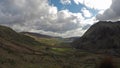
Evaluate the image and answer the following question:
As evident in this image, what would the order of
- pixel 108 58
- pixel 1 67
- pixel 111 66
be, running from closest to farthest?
1. pixel 111 66
2. pixel 108 58
3. pixel 1 67

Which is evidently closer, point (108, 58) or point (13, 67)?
point (108, 58)

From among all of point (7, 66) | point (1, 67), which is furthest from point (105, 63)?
point (7, 66)

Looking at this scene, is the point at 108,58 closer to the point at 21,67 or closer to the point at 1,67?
the point at 1,67

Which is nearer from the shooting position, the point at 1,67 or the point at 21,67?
the point at 1,67

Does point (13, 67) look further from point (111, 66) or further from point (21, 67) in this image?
point (111, 66)

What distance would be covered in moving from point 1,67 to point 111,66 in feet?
87.4

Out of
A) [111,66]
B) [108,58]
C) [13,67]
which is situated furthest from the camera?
[13,67]

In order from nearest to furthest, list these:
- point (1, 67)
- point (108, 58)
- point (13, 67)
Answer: point (108, 58) → point (1, 67) → point (13, 67)

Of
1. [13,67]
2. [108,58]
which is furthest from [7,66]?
[108,58]

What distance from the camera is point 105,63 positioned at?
27.8 ft

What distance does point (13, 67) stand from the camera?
34906mm

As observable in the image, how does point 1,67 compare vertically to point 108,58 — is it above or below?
below

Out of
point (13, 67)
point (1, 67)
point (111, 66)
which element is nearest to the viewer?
point (111, 66)

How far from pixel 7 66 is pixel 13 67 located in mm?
997
